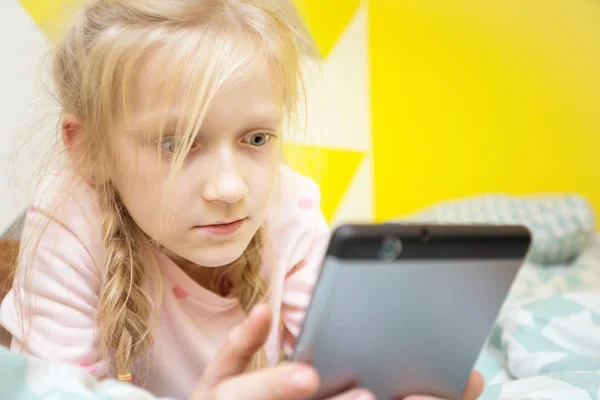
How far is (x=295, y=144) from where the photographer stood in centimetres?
80

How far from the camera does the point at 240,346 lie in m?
0.39

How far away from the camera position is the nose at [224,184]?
52cm

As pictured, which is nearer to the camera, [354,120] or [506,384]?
[506,384]

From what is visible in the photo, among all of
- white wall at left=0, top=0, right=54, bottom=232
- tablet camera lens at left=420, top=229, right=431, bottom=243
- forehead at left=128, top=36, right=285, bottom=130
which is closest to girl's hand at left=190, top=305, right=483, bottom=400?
tablet camera lens at left=420, top=229, right=431, bottom=243

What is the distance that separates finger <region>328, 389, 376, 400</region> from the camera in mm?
396

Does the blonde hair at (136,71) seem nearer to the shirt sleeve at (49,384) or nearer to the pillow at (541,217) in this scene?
the shirt sleeve at (49,384)

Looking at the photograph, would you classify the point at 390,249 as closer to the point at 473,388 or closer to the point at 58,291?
the point at 473,388

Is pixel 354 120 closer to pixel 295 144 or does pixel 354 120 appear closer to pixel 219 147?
pixel 295 144

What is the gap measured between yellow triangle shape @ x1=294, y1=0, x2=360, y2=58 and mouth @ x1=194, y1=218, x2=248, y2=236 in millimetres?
940

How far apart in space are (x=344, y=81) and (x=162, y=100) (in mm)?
1077

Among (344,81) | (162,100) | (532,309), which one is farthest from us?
(344,81)

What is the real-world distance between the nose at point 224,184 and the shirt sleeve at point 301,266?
0.22 metres

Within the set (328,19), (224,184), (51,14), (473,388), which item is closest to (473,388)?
(473,388)

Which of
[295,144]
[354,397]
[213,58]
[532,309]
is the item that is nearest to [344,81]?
[295,144]
